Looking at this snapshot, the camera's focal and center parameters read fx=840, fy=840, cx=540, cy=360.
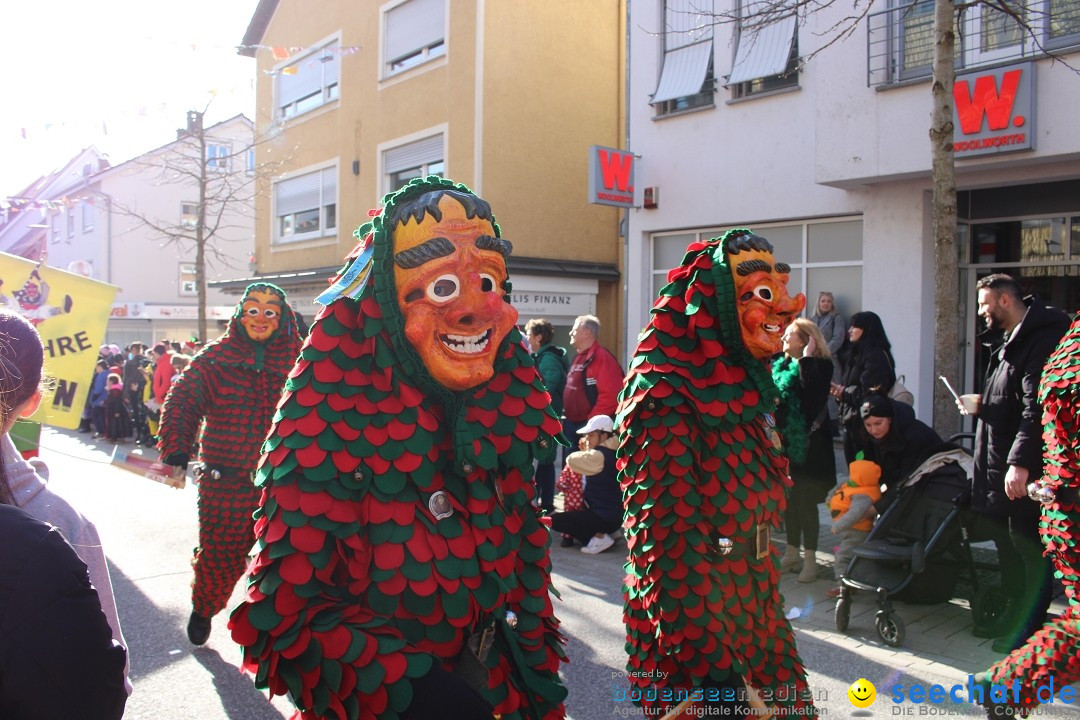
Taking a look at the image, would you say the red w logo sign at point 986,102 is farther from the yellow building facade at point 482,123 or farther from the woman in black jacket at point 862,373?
the yellow building facade at point 482,123

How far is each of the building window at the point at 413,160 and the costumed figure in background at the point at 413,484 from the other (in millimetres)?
13836

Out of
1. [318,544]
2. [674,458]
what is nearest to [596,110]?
[674,458]

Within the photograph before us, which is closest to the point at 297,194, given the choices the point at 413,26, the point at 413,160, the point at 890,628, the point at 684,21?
the point at 413,160

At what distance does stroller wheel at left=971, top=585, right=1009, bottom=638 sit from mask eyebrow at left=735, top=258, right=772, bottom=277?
3.34 metres

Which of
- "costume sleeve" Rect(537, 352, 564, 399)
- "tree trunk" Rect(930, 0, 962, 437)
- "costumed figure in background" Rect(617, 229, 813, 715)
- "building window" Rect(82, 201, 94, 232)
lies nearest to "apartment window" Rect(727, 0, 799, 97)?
"tree trunk" Rect(930, 0, 962, 437)

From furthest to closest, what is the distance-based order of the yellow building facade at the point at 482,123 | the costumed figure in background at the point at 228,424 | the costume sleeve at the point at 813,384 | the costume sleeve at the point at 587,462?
the yellow building facade at the point at 482,123
the costume sleeve at the point at 587,462
the costume sleeve at the point at 813,384
the costumed figure in background at the point at 228,424

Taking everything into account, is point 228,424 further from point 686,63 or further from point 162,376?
point 686,63

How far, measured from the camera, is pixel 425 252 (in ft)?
7.11

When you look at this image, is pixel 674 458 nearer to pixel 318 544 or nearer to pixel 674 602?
pixel 674 602

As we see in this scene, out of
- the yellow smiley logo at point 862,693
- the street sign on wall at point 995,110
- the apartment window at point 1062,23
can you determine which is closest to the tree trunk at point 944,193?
the street sign on wall at point 995,110

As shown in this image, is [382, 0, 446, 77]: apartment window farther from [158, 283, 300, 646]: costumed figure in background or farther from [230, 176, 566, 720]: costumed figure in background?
[230, 176, 566, 720]: costumed figure in background

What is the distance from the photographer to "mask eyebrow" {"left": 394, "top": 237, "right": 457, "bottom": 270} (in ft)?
7.09

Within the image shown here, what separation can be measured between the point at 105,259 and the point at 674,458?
32952 millimetres

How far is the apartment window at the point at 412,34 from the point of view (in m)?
15.9
